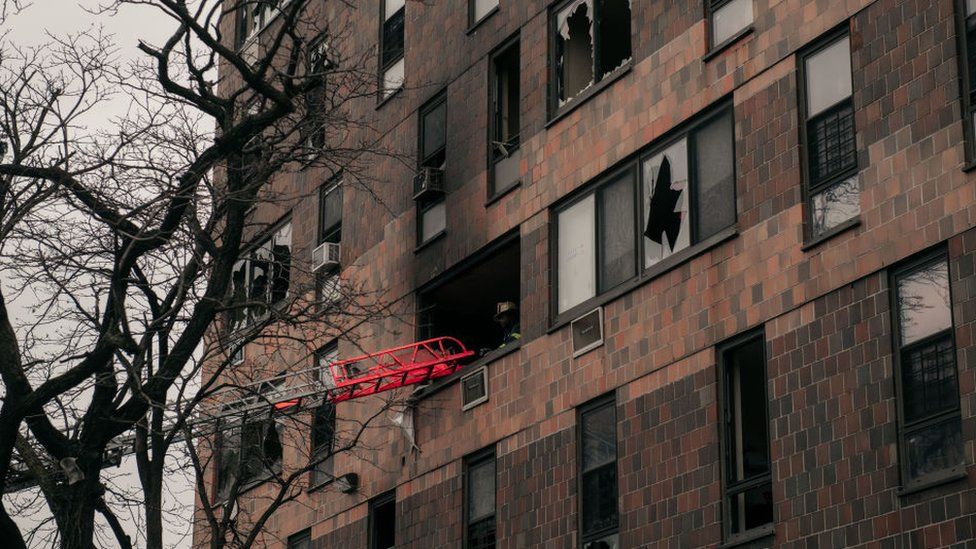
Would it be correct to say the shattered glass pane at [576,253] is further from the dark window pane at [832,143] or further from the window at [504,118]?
the dark window pane at [832,143]

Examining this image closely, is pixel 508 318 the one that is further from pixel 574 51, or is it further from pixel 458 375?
pixel 574 51

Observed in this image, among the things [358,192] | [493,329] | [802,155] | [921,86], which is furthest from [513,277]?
[921,86]

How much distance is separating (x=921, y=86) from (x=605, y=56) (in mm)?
7265

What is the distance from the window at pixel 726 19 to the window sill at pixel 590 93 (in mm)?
1720

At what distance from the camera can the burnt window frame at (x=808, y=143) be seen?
19.8 meters

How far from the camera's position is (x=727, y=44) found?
22391mm

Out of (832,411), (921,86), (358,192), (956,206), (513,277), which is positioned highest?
(358,192)

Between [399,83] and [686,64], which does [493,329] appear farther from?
[686,64]

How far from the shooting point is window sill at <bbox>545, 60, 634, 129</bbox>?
2462cm

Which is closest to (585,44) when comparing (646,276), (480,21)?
(480,21)

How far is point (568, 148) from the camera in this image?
84.1ft

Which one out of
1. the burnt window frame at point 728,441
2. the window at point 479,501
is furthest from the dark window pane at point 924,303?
the window at point 479,501

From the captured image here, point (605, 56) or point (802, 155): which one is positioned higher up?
point (605, 56)

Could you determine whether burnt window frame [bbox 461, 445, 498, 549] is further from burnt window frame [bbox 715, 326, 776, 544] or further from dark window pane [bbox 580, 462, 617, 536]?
burnt window frame [bbox 715, 326, 776, 544]
